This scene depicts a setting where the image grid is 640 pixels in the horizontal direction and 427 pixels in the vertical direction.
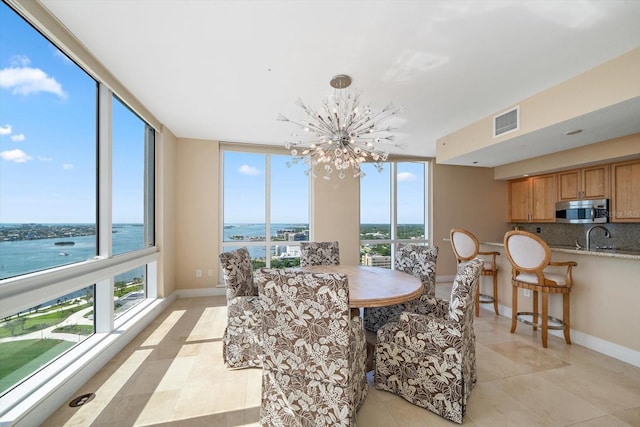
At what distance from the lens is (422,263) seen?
Answer: 9.34ft

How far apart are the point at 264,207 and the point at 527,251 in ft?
12.7

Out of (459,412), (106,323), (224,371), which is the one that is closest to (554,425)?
(459,412)

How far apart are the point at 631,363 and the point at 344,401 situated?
286 cm

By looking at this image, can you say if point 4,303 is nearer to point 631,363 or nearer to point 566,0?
point 566,0

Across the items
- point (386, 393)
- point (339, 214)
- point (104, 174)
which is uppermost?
point (104, 174)

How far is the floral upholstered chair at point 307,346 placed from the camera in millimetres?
1422

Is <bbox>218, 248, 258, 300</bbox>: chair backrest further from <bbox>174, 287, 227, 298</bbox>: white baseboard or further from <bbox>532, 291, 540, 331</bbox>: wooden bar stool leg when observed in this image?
<bbox>532, 291, 540, 331</bbox>: wooden bar stool leg

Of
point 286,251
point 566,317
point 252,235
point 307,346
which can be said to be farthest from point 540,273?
point 252,235

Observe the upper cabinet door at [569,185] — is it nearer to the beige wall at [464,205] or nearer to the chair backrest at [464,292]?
the beige wall at [464,205]

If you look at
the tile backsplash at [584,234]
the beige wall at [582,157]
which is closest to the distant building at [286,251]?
the beige wall at [582,157]

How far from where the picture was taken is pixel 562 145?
3461 mm

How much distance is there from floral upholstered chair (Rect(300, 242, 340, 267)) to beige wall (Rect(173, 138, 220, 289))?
1954 millimetres

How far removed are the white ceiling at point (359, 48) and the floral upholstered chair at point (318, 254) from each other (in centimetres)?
175

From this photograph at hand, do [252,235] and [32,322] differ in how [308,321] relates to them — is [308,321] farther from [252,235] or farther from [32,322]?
[252,235]
